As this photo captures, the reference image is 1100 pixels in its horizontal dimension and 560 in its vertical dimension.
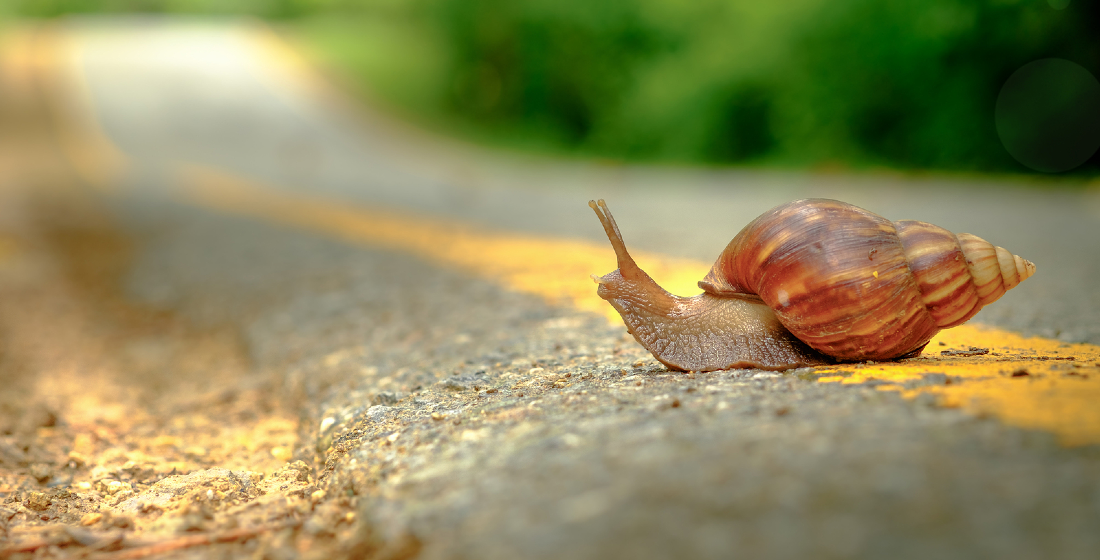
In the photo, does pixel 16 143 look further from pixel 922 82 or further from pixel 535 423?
pixel 535 423

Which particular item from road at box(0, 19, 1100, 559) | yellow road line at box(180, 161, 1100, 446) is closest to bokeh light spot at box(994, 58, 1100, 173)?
road at box(0, 19, 1100, 559)

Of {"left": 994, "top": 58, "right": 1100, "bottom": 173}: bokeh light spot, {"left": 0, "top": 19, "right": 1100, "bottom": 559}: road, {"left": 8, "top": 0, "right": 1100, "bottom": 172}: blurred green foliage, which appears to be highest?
{"left": 8, "top": 0, "right": 1100, "bottom": 172}: blurred green foliage

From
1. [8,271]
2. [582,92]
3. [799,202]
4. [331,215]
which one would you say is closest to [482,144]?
[582,92]

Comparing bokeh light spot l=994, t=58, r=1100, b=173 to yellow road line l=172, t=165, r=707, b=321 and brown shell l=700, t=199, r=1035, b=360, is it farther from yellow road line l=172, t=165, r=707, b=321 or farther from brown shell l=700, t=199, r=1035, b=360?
brown shell l=700, t=199, r=1035, b=360

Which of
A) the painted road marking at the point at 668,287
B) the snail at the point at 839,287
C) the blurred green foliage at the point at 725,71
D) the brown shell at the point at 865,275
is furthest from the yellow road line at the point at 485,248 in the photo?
the blurred green foliage at the point at 725,71

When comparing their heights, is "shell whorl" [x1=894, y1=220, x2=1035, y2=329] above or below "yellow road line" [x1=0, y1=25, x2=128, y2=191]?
below

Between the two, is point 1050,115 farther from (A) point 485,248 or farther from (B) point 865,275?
(B) point 865,275

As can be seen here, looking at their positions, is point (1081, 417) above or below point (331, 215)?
below
